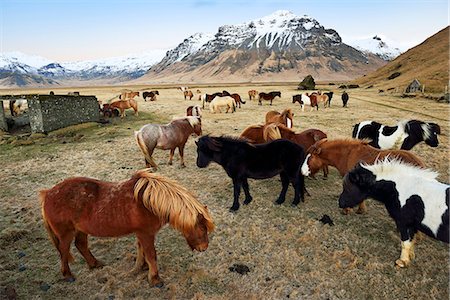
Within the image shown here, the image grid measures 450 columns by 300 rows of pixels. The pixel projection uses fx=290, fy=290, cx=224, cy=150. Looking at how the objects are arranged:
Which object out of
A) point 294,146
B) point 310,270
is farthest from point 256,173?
point 310,270

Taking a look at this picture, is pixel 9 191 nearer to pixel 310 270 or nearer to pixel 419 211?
pixel 310 270

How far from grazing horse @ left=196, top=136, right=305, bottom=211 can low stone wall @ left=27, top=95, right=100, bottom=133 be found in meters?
11.8

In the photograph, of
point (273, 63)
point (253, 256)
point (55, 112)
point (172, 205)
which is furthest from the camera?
point (273, 63)

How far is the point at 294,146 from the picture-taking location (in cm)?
664

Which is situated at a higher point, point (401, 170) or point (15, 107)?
point (15, 107)

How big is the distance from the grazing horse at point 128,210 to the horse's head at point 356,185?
2.64 metres

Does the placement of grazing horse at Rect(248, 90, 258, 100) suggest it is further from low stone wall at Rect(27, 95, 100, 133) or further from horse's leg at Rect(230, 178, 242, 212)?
horse's leg at Rect(230, 178, 242, 212)

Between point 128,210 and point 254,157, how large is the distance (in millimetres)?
3323

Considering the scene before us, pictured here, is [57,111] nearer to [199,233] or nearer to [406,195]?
[199,233]

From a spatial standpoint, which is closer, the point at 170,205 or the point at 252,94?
the point at 170,205

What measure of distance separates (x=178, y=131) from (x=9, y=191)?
5018mm

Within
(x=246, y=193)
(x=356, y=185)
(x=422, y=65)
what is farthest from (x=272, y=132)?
(x=422, y=65)

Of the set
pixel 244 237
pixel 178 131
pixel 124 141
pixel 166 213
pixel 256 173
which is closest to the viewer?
pixel 166 213

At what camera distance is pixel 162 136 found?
30.4ft
